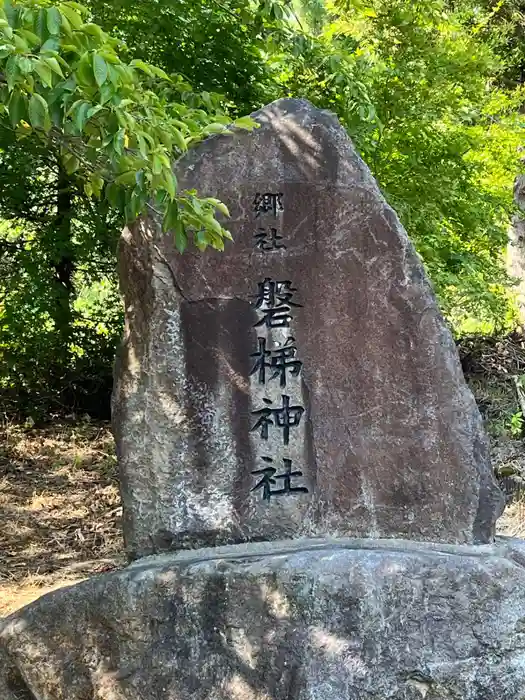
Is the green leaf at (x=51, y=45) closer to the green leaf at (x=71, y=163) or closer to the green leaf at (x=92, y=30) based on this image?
the green leaf at (x=92, y=30)

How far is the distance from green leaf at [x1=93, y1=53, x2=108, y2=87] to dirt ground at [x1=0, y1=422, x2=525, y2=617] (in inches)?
129

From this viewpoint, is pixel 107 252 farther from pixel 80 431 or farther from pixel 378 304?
pixel 378 304

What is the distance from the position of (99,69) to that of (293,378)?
1671mm

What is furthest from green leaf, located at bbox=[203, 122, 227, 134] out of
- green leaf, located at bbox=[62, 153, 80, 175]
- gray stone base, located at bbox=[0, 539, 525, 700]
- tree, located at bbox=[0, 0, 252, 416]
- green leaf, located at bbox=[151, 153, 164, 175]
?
gray stone base, located at bbox=[0, 539, 525, 700]

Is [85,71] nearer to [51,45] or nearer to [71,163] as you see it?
[51,45]

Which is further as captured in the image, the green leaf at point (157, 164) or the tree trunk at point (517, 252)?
the tree trunk at point (517, 252)

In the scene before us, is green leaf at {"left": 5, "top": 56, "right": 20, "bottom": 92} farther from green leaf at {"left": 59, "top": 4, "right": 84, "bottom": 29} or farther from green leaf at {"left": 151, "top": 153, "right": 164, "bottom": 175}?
green leaf at {"left": 151, "top": 153, "right": 164, "bottom": 175}

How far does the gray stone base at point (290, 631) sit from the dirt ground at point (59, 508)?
1537 mm

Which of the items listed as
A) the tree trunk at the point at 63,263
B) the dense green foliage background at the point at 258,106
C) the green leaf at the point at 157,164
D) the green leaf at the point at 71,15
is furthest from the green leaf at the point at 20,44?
the tree trunk at the point at 63,263

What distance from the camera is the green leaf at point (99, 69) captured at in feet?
6.54

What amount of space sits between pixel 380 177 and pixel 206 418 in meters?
3.39

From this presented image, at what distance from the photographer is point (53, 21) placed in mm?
1984

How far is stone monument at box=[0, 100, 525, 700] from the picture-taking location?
292 cm

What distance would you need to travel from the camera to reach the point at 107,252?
23.3ft
